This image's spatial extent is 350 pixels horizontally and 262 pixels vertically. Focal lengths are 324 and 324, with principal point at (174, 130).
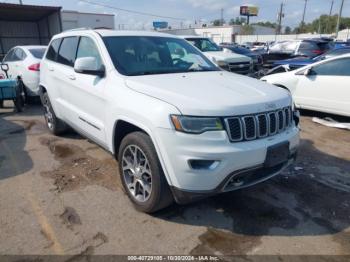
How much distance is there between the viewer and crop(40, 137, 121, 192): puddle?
420cm

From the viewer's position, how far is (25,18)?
21.9 m

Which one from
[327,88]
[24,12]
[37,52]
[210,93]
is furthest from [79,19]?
[210,93]

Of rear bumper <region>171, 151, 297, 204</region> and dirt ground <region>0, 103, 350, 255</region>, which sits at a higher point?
rear bumper <region>171, 151, 297, 204</region>

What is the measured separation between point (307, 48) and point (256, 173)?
14119 mm

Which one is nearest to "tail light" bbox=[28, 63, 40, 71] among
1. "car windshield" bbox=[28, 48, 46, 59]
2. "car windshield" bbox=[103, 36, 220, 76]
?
"car windshield" bbox=[28, 48, 46, 59]

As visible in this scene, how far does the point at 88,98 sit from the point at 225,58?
25.0ft

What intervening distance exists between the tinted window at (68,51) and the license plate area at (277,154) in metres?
3.18

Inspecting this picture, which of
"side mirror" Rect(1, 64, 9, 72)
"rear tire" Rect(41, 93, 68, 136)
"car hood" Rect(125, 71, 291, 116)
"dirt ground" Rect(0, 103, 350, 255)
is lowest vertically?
"dirt ground" Rect(0, 103, 350, 255)

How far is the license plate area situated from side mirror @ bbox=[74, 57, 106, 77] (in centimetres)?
207

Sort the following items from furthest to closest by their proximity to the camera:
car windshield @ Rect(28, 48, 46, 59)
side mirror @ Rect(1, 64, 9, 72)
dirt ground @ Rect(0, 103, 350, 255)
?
side mirror @ Rect(1, 64, 9, 72) < car windshield @ Rect(28, 48, 46, 59) < dirt ground @ Rect(0, 103, 350, 255)

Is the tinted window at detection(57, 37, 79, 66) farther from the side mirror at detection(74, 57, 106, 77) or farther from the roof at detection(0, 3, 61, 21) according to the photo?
the roof at detection(0, 3, 61, 21)

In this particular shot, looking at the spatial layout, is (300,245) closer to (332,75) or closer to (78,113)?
(78,113)

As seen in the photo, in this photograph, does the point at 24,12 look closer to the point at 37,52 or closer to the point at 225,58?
the point at 37,52

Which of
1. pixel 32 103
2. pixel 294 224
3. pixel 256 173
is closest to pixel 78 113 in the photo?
pixel 256 173
